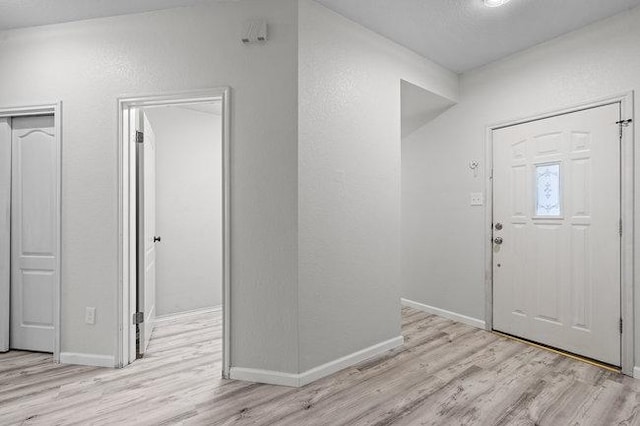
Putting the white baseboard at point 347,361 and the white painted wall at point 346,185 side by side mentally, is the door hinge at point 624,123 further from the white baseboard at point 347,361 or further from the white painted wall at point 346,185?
the white baseboard at point 347,361

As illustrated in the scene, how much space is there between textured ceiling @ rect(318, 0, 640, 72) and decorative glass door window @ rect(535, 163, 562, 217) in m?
1.10

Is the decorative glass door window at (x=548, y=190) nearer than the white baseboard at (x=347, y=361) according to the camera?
No

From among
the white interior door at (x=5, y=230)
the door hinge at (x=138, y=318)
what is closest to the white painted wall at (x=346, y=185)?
the door hinge at (x=138, y=318)

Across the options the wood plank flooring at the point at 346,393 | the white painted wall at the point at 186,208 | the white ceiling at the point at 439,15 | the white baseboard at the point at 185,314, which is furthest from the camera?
the white painted wall at the point at 186,208

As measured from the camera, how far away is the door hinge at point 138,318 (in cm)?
256

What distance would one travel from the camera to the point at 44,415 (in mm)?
1872

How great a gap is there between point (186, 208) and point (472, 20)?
11.0 feet

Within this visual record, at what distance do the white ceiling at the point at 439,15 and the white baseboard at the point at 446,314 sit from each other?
2661 mm

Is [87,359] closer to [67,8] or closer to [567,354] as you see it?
[67,8]

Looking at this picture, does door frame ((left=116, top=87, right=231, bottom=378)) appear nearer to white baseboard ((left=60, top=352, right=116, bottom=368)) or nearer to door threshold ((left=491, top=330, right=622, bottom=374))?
white baseboard ((left=60, top=352, right=116, bottom=368))

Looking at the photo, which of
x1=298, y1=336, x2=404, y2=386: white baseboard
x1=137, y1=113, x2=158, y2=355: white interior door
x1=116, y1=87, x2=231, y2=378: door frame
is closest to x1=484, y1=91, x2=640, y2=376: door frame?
x1=298, y1=336, x2=404, y2=386: white baseboard

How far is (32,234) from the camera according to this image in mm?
2707

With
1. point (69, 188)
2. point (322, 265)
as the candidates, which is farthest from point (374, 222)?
point (69, 188)

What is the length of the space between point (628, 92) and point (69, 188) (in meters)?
4.23
